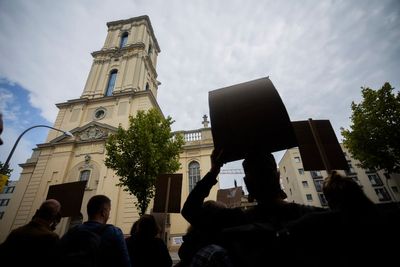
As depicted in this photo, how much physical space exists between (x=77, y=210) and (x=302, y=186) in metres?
38.7

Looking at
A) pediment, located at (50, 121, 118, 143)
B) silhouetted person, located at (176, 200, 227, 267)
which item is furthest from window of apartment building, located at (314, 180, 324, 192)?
silhouetted person, located at (176, 200, 227, 267)

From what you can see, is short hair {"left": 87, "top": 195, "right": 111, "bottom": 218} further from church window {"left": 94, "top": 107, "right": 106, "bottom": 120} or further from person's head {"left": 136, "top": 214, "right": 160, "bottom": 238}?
church window {"left": 94, "top": 107, "right": 106, "bottom": 120}

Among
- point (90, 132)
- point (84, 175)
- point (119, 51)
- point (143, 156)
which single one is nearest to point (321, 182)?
point (143, 156)

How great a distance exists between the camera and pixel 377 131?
44.2ft

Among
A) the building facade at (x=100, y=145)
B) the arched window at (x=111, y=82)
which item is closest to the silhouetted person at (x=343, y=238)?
the building facade at (x=100, y=145)

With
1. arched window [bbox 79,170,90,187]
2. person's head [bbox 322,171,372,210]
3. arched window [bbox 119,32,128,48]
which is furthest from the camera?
arched window [bbox 119,32,128,48]

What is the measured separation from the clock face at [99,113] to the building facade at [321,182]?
3086 cm

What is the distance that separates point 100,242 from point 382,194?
44.3 meters

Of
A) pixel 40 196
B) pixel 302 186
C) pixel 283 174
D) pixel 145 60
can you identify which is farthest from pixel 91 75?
pixel 283 174

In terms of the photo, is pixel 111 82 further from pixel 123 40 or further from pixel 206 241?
pixel 206 241

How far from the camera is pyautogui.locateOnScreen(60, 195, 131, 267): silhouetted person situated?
2117 millimetres

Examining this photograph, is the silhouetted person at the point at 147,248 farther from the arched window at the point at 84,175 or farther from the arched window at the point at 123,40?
the arched window at the point at 123,40

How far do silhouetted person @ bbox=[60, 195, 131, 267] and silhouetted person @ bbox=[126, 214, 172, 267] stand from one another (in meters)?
0.50

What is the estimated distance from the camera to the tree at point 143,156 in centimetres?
1086
